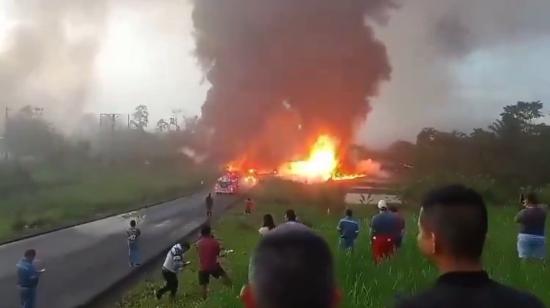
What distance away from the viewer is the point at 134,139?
276ft

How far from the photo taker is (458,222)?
321 cm

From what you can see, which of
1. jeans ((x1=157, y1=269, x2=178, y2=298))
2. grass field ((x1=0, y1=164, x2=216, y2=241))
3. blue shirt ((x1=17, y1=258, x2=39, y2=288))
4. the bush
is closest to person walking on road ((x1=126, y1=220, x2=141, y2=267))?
jeans ((x1=157, y1=269, x2=178, y2=298))

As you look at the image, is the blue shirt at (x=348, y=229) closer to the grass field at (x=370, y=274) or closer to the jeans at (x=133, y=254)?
the grass field at (x=370, y=274)

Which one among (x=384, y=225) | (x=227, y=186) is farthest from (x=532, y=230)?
(x=227, y=186)

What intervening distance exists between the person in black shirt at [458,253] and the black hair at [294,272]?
0.69 meters

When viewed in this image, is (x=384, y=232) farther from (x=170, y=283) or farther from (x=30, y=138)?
(x=30, y=138)

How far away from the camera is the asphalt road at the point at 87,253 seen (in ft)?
46.0

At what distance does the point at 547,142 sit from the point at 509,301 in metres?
46.5

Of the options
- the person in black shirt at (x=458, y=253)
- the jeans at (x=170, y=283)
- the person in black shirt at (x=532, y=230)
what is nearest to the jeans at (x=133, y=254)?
the jeans at (x=170, y=283)

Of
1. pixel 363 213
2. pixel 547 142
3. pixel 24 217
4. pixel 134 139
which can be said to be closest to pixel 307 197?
pixel 363 213

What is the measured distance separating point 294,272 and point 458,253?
1.05 metres

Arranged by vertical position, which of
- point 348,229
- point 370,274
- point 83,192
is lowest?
point 370,274

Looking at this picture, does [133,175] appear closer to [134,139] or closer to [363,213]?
[134,139]

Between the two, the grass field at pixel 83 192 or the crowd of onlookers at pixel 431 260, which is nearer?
the crowd of onlookers at pixel 431 260
